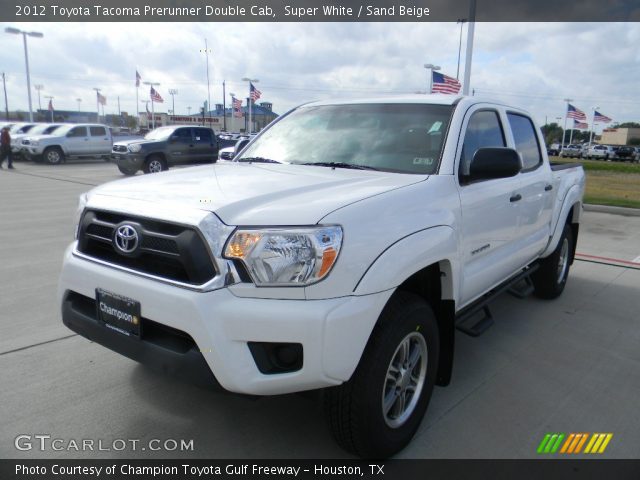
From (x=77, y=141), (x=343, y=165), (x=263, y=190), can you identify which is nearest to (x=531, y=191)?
(x=343, y=165)

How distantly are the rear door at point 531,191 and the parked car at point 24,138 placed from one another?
907 inches

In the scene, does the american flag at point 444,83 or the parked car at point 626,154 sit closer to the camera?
the american flag at point 444,83

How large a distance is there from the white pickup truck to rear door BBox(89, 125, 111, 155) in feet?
74.2

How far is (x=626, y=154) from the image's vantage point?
4900 centimetres

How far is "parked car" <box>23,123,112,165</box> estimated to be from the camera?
2202cm

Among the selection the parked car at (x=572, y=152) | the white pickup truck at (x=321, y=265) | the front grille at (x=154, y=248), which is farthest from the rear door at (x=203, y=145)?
the parked car at (x=572, y=152)

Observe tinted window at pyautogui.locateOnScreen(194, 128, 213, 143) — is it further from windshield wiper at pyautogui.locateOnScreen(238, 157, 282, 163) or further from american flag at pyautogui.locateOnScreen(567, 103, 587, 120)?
american flag at pyautogui.locateOnScreen(567, 103, 587, 120)

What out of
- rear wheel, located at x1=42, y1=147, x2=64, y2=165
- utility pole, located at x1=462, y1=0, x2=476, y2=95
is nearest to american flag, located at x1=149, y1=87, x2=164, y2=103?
rear wheel, located at x1=42, y1=147, x2=64, y2=165

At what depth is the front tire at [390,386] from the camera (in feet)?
7.60

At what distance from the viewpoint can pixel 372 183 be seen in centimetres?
274

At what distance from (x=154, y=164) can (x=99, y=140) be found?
26.7 feet

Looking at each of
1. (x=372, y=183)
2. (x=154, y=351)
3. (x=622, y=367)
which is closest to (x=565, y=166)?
(x=622, y=367)

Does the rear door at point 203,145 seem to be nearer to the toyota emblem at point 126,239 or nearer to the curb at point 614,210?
the curb at point 614,210

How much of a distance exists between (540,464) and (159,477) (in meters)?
1.93
